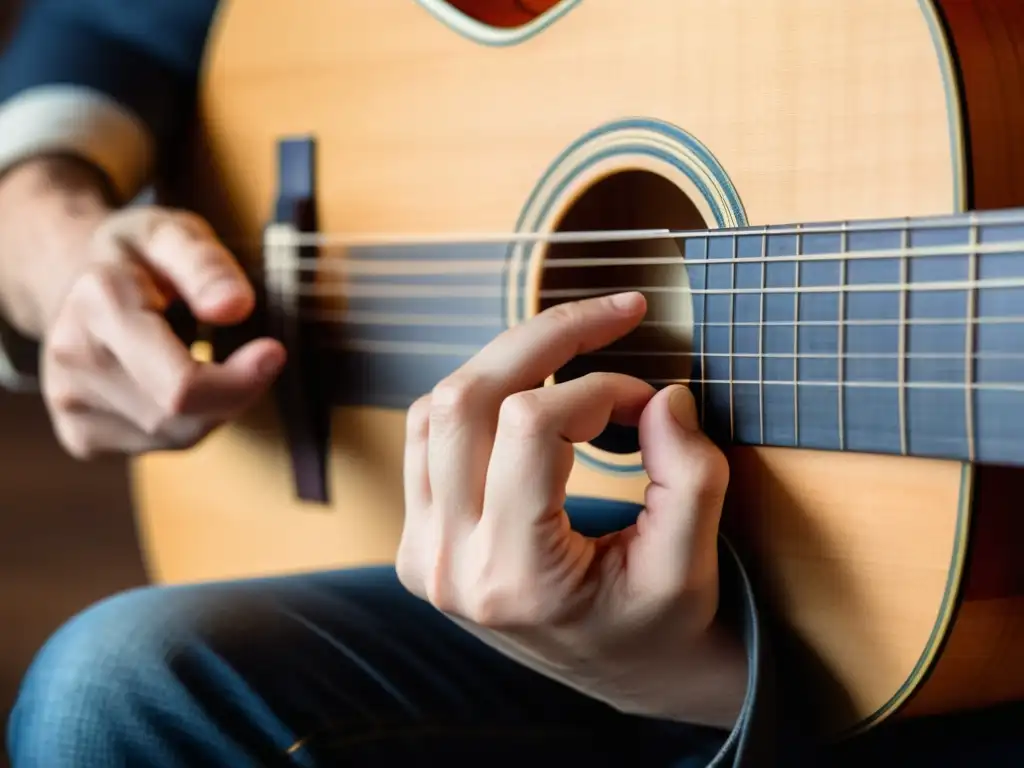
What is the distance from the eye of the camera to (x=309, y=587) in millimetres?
697

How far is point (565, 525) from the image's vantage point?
0.54 m

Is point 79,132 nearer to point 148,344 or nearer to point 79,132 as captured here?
point 79,132

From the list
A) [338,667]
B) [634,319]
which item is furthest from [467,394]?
[338,667]

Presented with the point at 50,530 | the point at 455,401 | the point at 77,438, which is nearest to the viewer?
the point at 455,401

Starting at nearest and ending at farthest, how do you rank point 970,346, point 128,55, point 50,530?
1. point 970,346
2. point 128,55
3. point 50,530

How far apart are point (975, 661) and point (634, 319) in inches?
9.5

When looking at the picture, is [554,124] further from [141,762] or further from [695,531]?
[141,762]

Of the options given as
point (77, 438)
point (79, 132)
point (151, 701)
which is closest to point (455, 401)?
point (151, 701)

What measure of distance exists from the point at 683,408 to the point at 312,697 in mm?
286

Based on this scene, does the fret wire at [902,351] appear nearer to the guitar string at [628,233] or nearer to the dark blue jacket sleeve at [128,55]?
the guitar string at [628,233]

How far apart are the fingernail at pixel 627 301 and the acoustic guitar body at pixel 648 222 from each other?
27mm

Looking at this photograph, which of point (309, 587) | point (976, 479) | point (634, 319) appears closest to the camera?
point (976, 479)

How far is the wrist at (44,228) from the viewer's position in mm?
931

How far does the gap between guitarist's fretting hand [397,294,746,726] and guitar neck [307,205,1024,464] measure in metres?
0.04
